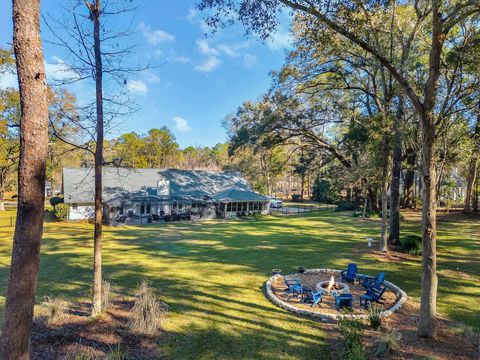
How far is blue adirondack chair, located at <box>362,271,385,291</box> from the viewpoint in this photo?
8992 mm

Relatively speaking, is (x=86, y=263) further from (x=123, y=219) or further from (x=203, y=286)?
(x=123, y=219)

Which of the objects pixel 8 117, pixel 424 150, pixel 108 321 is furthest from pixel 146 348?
pixel 8 117

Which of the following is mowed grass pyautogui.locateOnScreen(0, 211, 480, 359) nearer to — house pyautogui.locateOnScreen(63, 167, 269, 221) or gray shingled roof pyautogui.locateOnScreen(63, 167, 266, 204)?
house pyautogui.locateOnScreen(63, 167, 269, 221)

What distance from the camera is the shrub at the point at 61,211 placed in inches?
982

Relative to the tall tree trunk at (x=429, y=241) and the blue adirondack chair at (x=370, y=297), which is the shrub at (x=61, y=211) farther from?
the tall tree trunk at (x=429, y=241)

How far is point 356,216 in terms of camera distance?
29484 mm

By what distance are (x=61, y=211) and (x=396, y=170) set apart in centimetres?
2569

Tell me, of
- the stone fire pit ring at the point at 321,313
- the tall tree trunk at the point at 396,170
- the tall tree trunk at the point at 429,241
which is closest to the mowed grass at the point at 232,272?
the stone fire pit ring at the point at 321,313

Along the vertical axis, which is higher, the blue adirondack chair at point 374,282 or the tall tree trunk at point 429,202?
the tall tree trunk at point 429,202

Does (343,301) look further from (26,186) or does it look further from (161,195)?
(161,195)

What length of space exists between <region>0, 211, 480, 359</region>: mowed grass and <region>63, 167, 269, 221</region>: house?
14.6 ft

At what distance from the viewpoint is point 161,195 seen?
29422 millimetres

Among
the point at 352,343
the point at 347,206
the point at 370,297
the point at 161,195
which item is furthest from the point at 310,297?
the point at 347,206

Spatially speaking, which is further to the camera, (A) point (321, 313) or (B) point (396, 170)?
(B) point (396, 170)
